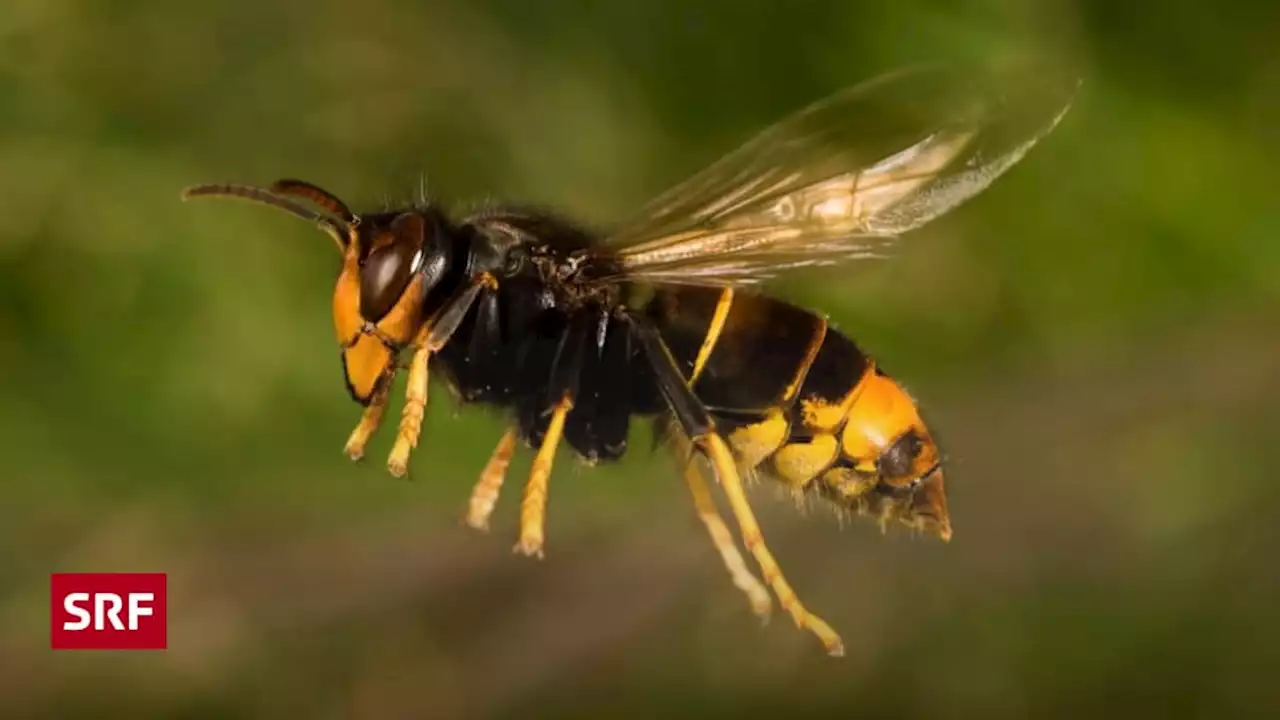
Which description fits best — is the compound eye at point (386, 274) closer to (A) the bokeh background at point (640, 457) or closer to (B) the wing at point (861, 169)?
(B) the wing at point (861, 169)

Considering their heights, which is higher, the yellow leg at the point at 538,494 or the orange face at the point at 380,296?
the orange face at the point at 380,296

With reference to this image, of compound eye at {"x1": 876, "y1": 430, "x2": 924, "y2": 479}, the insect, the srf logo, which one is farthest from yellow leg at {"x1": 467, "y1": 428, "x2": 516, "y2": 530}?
the srf logo

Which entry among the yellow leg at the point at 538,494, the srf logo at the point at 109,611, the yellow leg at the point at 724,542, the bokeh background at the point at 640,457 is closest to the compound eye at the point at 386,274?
the yellow leg at the point at 538,494

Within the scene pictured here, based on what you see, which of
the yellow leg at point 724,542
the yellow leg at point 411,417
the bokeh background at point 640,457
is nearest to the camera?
the yellow leg at point 411,417

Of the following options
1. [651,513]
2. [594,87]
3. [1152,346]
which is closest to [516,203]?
[651,513]

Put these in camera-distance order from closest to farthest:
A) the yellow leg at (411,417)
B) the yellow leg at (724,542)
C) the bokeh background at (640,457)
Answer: the yellow leg at (411,417) → the yellow leg at (724,542) → the bokeh background at (640,457)

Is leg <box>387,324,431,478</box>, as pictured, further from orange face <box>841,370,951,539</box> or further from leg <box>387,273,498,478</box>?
orange face <box>841,370,951,539</box>
